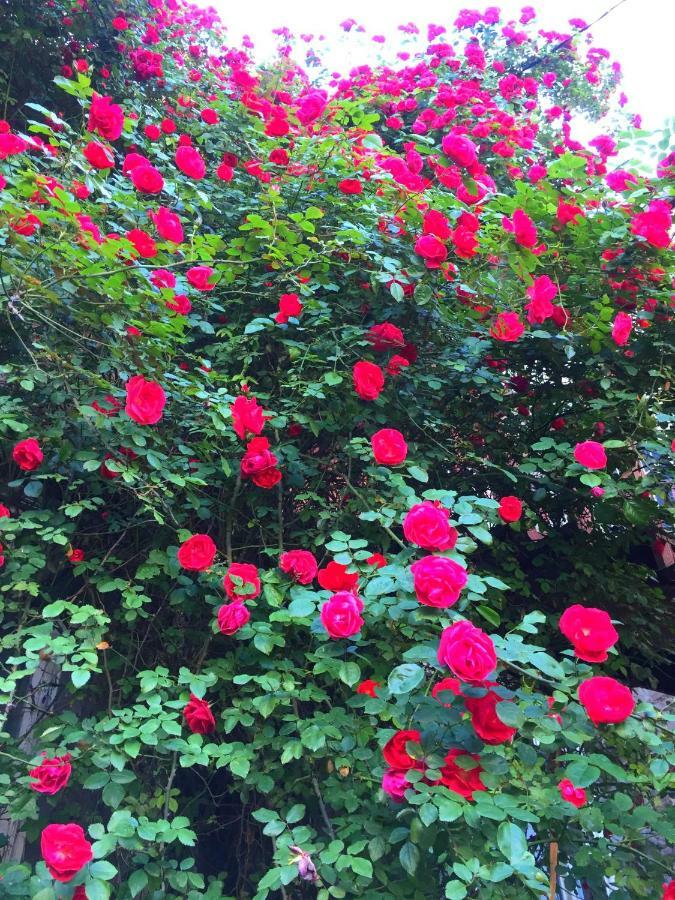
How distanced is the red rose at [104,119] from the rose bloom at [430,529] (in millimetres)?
1573

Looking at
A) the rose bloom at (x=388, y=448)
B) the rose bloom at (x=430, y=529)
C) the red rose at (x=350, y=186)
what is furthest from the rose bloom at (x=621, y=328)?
the rose bloom at (x=430, y=529)

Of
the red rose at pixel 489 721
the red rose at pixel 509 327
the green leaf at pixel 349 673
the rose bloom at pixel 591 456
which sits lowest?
the green leaf at pixel 349 673

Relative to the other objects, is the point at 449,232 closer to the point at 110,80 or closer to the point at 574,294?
the point at 574,294

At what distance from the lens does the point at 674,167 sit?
6.72 ft

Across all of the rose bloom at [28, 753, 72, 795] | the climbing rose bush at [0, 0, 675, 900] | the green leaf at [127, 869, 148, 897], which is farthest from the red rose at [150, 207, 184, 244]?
the green leaf at [127, 869, 148, 897]

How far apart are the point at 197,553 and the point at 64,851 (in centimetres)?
68

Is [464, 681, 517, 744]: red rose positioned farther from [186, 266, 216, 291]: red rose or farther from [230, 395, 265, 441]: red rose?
[186, 266, 216, 291]: red rose

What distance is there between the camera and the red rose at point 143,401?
5.07 ft

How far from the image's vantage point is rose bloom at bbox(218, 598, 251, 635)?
144 centimetres

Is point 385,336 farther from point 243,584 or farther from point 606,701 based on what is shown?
point 606,701

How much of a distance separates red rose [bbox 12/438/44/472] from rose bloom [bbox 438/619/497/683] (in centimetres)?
120

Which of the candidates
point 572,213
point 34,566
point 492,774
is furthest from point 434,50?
point 492,774

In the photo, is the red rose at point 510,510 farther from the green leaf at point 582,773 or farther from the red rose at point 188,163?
the red rose at point 188,163

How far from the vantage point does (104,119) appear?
6.12 ft
